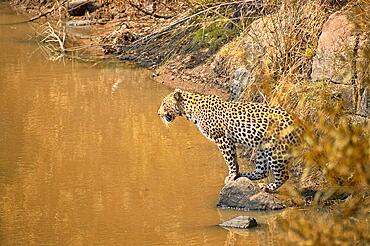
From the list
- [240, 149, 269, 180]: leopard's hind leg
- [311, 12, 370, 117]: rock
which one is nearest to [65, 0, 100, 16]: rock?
[311, 12, 370, 117]: rock

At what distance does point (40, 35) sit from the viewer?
18.8 metres

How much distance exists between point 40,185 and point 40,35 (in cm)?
908

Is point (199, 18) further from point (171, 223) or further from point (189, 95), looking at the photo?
point (171, 223)

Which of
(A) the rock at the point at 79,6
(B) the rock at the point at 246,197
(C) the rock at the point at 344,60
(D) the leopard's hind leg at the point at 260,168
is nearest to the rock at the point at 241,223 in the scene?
(B) the rock at the point at 246,197

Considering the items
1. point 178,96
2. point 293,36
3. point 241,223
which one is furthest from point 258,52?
point 241,223

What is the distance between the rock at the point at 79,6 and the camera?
20.4 meters

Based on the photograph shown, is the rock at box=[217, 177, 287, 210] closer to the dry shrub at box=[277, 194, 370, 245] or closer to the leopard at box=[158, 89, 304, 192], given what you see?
the leopard at box=[158, 89, 304, 192]

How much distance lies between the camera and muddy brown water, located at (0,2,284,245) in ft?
28.7

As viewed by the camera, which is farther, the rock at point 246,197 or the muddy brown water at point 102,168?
the rock at point 246,197

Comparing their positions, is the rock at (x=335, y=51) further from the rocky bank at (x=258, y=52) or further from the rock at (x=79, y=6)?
the rock at (x=79, y=6)

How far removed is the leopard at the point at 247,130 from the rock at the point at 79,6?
1060 centimetres

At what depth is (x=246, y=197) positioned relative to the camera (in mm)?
9102

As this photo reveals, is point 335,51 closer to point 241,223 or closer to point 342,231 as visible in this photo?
point 241,223

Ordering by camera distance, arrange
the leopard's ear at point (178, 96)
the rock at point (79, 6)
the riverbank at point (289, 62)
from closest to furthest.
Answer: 1. the riverbank at point (289, 62)
2. the leopard's ear at point (178, 96)
3. the rock at point (79, 6)
